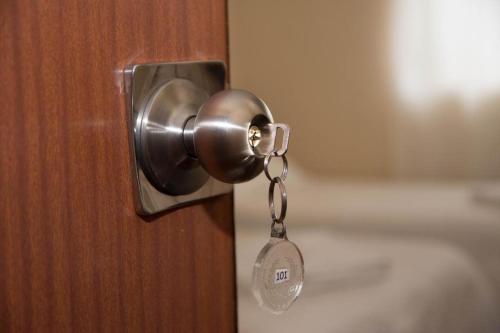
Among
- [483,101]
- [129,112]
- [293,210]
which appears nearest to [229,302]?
[293,210]

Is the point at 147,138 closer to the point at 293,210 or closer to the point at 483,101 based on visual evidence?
the point at 293,210

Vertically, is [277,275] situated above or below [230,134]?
below

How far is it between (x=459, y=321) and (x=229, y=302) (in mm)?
255

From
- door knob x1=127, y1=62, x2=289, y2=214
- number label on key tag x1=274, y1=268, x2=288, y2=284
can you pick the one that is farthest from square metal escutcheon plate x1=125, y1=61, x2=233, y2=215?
number label on key tag x1=274, y1=268, x2=288, y2=284

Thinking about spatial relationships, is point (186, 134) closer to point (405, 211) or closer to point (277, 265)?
point (277, 265)

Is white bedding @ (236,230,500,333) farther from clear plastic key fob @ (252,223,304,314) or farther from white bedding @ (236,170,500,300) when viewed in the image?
clear plastic key fob @ (252,223,304,314)

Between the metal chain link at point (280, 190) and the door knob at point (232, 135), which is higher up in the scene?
the door knob at point (232, 135)

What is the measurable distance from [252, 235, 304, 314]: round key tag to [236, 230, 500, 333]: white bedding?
13 centimetres

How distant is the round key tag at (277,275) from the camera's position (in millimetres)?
490

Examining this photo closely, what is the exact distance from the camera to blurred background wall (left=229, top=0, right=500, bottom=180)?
654mm

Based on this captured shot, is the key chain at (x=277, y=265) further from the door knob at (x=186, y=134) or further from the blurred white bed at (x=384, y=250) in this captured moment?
the blurred white bed at (x=384, y=250)

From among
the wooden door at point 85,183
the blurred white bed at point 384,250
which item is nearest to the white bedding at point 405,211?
the blurred white bed at point 384,250

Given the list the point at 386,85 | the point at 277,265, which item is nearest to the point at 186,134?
the point at 277,265

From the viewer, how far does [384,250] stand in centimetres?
67
